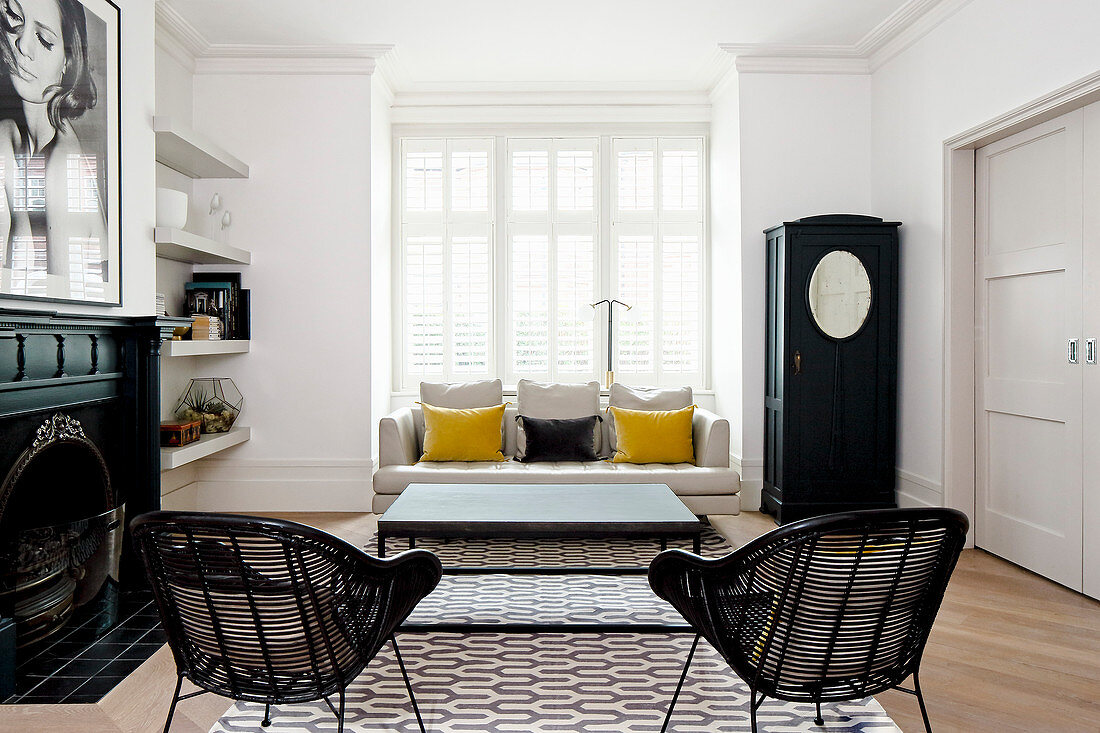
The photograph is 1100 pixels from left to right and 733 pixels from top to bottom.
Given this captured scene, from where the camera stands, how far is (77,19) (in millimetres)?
2971

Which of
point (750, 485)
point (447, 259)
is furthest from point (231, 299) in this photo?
point (750, 485)

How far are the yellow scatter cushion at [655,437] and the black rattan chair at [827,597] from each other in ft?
8.76

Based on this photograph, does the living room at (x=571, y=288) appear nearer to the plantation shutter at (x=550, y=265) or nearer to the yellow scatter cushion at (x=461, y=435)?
the plantation shutter at (x=550, y=265)

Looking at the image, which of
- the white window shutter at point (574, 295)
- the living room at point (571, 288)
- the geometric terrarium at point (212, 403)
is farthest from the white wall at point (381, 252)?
the white window shutter at point (574, 295)

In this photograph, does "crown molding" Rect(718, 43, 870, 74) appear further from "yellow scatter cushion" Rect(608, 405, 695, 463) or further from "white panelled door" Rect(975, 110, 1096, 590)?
"yellow scatter cushion" Rect(608, 405, 695, 463)

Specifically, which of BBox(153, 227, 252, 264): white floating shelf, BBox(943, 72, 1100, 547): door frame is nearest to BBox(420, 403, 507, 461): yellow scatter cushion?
BBox(153, 227, 252, 264): white floating shelf

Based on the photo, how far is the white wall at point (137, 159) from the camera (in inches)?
132

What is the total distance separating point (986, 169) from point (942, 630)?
7.98ft

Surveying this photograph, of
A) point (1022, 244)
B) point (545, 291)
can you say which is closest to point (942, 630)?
point (1022, 244)

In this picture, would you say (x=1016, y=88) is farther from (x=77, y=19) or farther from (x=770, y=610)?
(x=77, y=19)

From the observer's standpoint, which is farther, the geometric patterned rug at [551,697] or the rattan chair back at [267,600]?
the geometric patterned rug at [551,697]

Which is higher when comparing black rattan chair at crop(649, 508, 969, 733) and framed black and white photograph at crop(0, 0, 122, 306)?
framed black and white photograph at crop(0, 0, 122, 306)

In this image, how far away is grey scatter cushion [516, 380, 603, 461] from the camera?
492 centimetres

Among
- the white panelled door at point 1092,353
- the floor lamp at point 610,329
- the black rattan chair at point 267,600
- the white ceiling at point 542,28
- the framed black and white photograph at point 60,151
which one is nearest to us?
the black rattan chair at point 267,600
